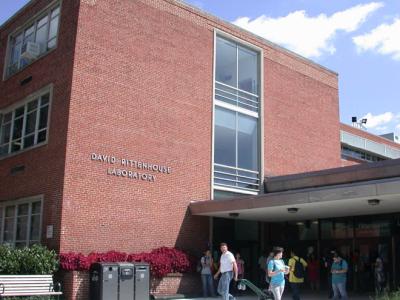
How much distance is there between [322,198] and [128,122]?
7233mm

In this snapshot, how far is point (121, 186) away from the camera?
60.5 feet

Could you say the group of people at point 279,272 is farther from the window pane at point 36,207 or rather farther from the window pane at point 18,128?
the window pane at point 18,128

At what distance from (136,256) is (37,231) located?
3.47m

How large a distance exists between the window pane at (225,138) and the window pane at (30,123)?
23.6 feet

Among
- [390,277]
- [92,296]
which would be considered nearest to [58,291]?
[92,296]

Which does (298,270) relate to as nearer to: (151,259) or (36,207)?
(151,259)

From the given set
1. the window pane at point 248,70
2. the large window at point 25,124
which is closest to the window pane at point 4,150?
the large window at point 25,124

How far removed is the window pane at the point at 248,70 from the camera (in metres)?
24.1

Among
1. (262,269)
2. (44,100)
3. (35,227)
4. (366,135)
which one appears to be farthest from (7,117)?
(366,135)

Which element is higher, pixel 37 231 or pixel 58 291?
pixel 37 231

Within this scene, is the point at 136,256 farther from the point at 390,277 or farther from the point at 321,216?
the point at 390,277

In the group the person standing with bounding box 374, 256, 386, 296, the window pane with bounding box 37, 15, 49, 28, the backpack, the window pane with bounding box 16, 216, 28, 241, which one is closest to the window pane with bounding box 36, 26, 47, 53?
the window pane with bounding box 37, 15, 49, 28

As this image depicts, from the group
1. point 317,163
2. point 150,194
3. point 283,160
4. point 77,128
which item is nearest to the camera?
point 77,128

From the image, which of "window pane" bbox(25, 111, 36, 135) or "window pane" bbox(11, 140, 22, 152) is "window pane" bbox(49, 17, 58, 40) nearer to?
"window pane" bbox(25, 111, 36, 135)
